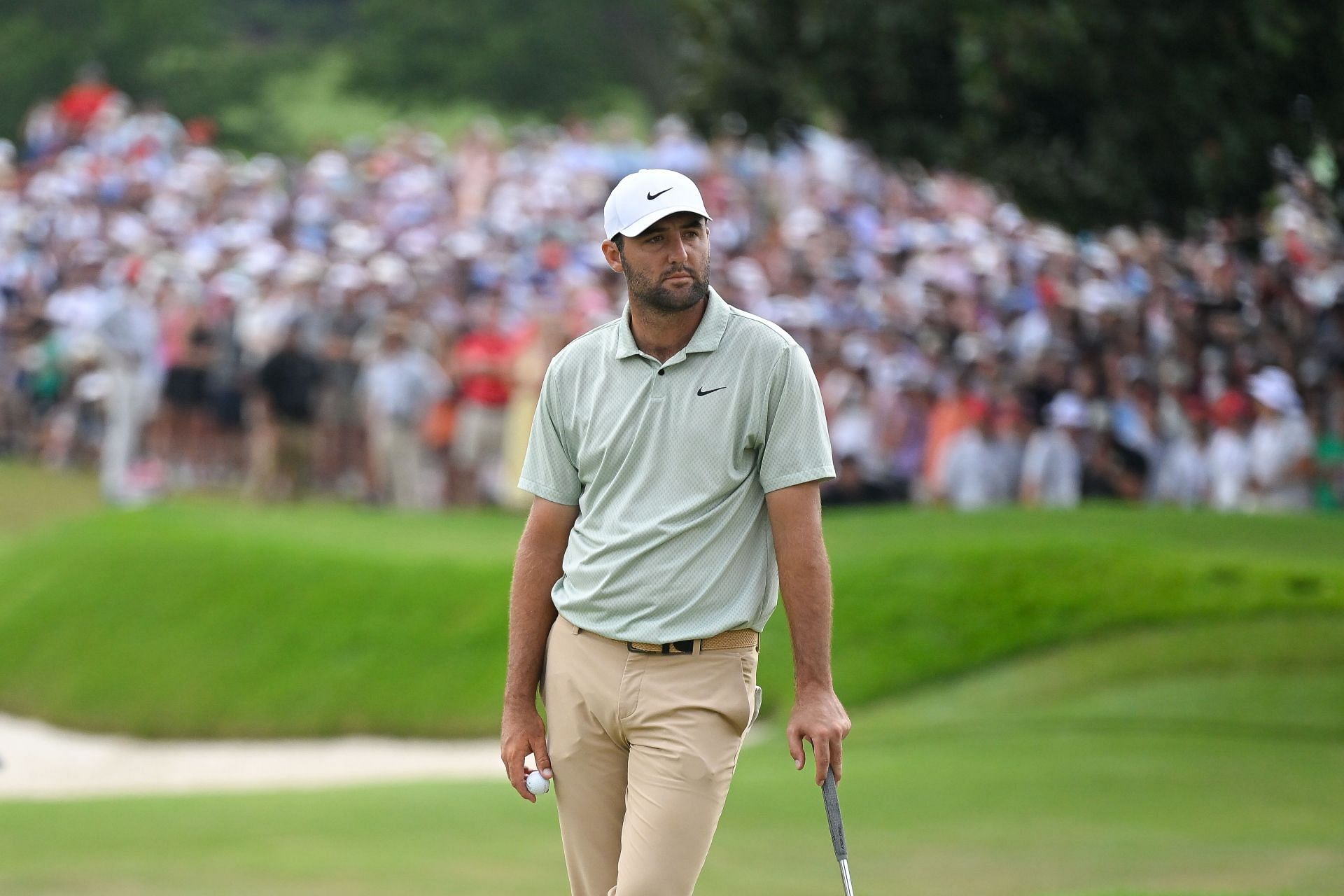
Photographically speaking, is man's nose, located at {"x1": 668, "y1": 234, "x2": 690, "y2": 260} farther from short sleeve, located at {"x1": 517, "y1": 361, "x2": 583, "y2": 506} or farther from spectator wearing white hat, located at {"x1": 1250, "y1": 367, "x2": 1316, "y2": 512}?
spectator wearing white hat, located at {"x1": 1250, "y1": 367, "x2": 1316, "y2": 512}

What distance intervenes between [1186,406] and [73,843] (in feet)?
30.7

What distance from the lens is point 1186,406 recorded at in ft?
50.5

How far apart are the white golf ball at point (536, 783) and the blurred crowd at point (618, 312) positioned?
333 inches

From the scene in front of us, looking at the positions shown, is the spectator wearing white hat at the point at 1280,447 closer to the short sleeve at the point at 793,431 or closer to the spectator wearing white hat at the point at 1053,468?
the spectator wearing white hat at the point at 1053,468

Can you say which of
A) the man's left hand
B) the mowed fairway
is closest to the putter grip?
the man's left hand

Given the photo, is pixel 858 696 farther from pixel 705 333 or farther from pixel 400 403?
pixel 705 333

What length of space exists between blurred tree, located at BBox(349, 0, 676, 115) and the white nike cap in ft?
138

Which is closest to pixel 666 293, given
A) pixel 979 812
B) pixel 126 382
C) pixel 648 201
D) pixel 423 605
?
pixel 648 201

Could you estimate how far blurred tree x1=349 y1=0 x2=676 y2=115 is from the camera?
152ft

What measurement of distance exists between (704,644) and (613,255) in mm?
861

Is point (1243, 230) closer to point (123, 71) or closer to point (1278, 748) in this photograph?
point (1278, 748)

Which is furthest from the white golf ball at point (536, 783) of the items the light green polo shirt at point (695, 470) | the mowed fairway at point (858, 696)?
the mowed fairway at point (858, 696)

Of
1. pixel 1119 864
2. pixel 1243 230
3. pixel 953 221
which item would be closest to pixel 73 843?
pixel 1119 864

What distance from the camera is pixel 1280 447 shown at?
14703 millimetres
